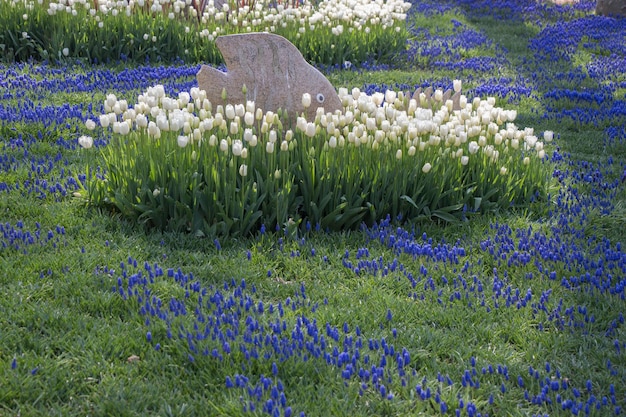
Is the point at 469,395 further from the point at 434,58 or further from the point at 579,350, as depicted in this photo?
the point at 434,58

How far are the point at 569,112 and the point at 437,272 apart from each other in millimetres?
4493

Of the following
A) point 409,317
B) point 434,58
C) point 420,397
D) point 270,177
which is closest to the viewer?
point 420,397

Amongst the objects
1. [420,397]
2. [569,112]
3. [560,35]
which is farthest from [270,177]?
[560,35]

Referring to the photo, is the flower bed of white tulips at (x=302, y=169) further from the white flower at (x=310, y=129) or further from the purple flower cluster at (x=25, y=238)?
the purple flower cluster at (x=25, y=238)

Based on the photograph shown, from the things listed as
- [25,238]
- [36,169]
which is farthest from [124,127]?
[36,169]

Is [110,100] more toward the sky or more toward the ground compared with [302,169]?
more toward the sky

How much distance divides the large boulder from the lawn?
8045 millimetres

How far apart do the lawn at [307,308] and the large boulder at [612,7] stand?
26.4 feet

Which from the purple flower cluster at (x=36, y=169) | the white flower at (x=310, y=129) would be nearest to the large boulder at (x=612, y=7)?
the white flower at (x=310, y=129)

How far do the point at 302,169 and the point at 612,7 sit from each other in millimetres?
10682

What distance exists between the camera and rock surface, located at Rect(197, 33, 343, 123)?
597cm

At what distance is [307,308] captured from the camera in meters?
4.12

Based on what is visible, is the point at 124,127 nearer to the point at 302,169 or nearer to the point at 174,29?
the point at 302,169

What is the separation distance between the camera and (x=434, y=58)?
36.1 feet
